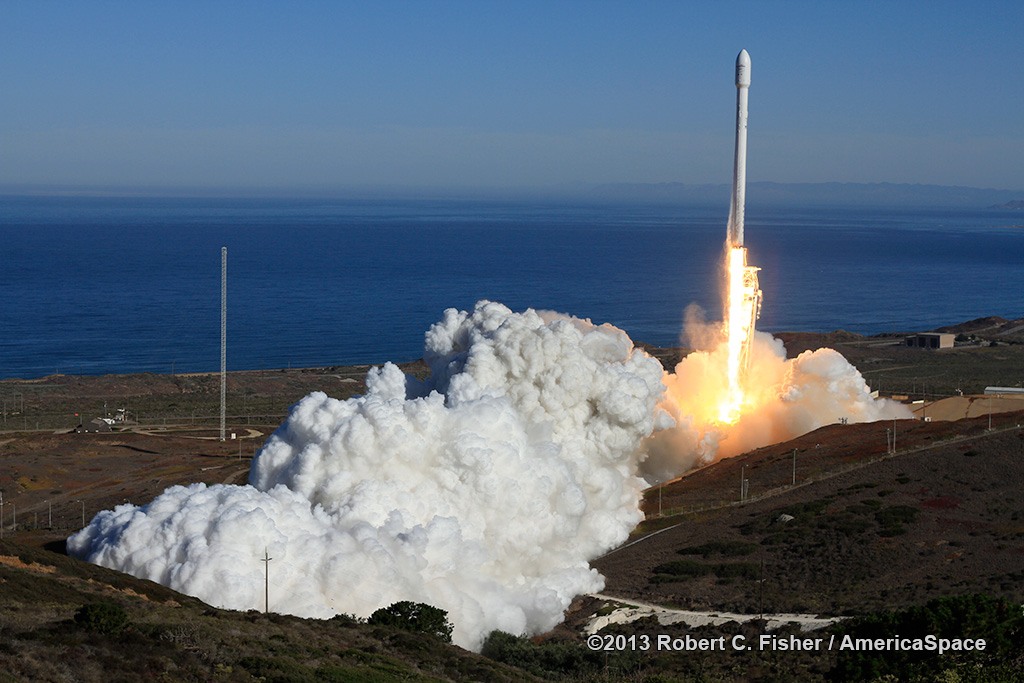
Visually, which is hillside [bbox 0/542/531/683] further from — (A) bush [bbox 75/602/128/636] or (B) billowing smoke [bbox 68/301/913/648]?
(B) billowing smoke [bbox 68/301/913/648]

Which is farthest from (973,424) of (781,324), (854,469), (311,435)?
(781,324)

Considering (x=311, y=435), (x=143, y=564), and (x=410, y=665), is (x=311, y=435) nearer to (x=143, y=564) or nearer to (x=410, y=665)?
(x=143, y=564)

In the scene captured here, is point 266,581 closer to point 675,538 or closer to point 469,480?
point 469,480

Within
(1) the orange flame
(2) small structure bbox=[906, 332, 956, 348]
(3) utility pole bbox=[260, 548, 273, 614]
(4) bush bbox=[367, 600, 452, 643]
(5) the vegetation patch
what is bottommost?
(5) the vegetation patch

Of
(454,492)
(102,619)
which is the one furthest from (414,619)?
(102,619)

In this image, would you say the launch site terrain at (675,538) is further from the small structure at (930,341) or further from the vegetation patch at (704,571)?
the small structure at (930,341)

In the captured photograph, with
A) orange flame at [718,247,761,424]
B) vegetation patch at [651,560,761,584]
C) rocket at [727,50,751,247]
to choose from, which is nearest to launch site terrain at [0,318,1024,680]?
vegetation patch at [651,560,761,584]
